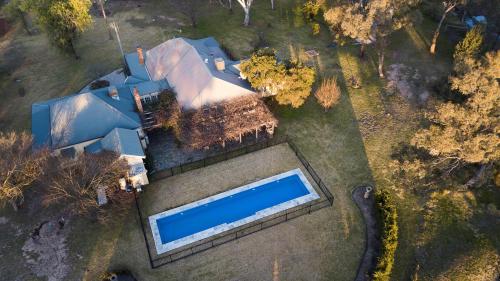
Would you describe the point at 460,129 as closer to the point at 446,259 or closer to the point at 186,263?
the point at 446,259

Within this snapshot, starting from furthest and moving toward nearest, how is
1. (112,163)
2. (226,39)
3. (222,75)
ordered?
(226,39) < (222,75) < (112,163)

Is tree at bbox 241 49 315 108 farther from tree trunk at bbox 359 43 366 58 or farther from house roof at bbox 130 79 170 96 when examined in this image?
tree trunk at bbox 359 43 366 58

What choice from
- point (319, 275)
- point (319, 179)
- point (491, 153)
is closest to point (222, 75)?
point (319, 179)

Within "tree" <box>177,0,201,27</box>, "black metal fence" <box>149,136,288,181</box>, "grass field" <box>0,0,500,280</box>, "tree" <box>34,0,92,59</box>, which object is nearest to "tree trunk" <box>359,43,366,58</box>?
"grass field" <box>0,0,500,280</box>

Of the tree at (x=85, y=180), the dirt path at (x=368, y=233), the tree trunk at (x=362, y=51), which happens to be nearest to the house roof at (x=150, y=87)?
the tree at (x=85, y=180)

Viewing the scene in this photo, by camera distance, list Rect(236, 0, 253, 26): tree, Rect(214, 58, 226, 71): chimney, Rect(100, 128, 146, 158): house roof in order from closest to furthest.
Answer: Rect(100, 128, 146, 158): house roof < Rect(214, 58, 226, 71): chimney < Rect(236, 0, 253, 26): tree

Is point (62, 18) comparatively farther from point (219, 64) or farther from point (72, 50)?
point (219, 64)

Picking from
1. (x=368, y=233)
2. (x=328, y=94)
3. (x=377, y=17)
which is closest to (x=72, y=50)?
(x=328, y=94)
